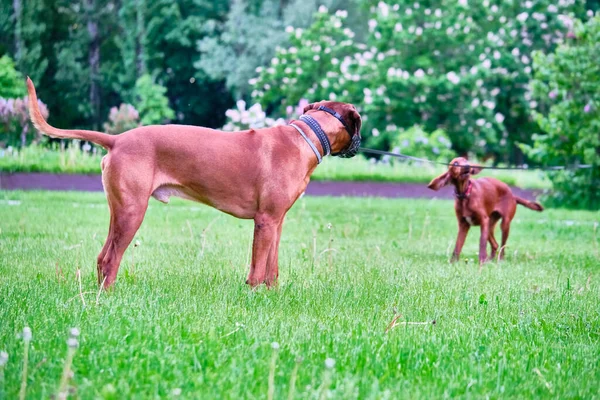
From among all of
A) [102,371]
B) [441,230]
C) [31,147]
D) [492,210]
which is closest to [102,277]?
[102,371]

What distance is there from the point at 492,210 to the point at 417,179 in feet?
32.6

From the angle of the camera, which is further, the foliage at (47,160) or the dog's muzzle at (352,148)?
the foliage at (47,160)

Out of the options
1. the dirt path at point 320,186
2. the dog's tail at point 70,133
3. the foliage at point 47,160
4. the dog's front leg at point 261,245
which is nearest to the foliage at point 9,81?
the foliage at point 47,160

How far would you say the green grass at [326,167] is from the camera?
16.8 metres

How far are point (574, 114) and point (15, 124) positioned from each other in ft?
37.3

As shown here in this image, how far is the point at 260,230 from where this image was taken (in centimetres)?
561

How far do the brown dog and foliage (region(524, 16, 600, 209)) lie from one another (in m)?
7.49

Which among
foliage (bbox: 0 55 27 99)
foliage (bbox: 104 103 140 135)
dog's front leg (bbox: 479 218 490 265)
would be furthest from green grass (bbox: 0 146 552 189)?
dog's front leg (bbox: 479 218 490 265)

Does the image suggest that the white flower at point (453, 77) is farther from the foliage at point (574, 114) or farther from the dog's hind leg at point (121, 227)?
the dog's hind leg at point (121, 227)

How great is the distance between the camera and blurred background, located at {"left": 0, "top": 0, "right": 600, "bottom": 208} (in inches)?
820

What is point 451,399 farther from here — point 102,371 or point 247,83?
point 247,83

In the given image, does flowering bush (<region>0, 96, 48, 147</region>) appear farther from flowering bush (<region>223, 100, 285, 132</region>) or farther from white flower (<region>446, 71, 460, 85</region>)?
white flower (<region>446, 71, 460, 85</region>)

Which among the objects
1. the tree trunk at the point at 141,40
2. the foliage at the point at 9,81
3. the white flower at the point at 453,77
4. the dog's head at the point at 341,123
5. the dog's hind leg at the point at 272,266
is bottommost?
the dog's hind leg at the point at 272,266

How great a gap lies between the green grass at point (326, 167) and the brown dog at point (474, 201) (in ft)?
29.3
